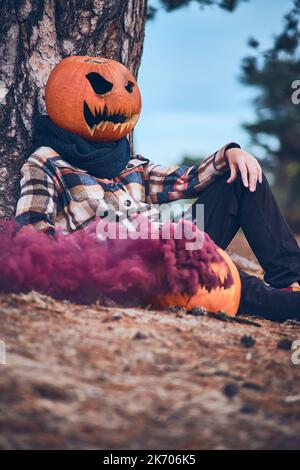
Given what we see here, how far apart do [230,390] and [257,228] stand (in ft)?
5.96

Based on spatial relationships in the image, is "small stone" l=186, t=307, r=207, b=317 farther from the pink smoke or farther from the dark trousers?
the dark trousers

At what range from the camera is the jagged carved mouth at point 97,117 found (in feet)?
13.0

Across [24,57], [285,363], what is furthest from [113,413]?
[24,57]

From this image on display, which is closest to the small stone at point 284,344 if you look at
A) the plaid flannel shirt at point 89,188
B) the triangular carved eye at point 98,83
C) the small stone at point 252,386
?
the small stone at point 252,386

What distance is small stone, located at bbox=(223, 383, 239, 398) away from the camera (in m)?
2.31

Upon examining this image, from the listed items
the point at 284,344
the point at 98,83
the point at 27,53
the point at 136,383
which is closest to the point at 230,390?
the point at 136,383

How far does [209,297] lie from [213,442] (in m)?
1.42

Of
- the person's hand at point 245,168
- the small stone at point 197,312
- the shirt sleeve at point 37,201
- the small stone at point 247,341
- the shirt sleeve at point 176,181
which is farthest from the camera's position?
the shirt sleeve at point 176,181

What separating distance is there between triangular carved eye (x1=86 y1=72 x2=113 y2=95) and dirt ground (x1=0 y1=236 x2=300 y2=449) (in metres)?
1.52

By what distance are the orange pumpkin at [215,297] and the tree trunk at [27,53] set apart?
5.20 feet

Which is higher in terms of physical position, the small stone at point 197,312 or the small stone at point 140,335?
the small stone at point 140,335

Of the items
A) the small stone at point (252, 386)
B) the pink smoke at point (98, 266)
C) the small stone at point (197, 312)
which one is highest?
the pink smoke at point (98, 266)

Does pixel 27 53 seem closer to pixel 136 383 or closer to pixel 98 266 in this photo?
pixel 98 266

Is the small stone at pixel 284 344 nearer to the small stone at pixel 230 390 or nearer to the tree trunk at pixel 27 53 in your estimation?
the small stone at pixel 230 390
